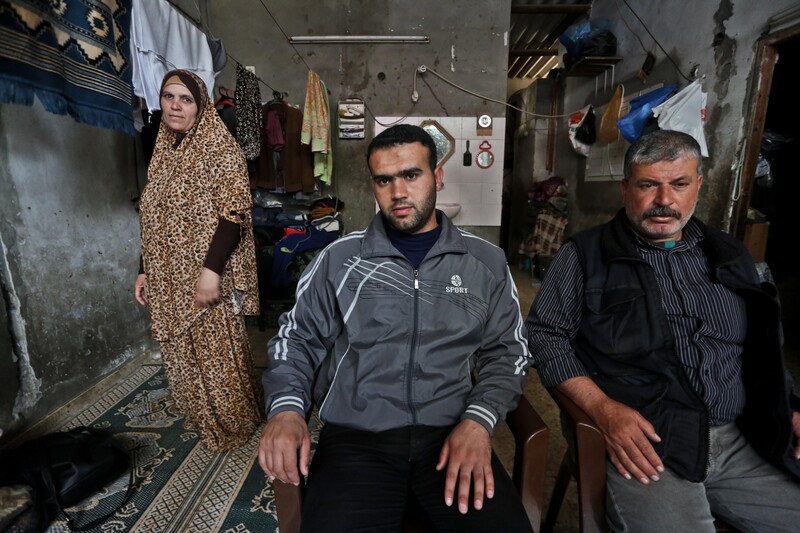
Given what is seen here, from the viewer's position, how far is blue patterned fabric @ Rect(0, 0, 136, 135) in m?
1.36

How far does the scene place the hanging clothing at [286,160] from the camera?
3.97m

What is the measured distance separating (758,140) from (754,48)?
0.65 meters

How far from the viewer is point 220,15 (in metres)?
4.21

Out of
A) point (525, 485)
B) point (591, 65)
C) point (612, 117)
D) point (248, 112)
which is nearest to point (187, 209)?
point (525, 485)

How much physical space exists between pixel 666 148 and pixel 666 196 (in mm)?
155

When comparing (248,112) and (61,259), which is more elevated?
(248,112)

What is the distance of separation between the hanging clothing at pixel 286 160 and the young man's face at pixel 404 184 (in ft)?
9.80

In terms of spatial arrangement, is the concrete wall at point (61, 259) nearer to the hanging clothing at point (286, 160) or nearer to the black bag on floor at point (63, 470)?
the black bag on floor at point (63, 470)

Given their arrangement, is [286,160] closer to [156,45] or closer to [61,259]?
[156,45]

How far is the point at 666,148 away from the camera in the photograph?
4.08 feet

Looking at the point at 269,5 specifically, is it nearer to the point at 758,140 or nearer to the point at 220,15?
the point at 220,15

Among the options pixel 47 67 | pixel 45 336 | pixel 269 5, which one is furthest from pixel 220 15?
pixel 45 336

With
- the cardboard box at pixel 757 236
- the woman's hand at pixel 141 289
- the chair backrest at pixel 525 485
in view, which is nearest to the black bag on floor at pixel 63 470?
the woman's hand at pixel 141 289

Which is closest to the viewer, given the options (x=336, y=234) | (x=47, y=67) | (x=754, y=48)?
(x=47, y=67)
